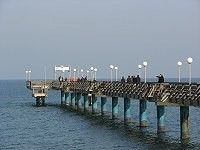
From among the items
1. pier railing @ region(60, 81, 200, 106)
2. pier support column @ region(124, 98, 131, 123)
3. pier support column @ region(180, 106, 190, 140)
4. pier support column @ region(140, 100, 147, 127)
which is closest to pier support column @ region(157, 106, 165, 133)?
pier railing @ region(60, 81, 200, 106)

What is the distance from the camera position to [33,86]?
2965 inches

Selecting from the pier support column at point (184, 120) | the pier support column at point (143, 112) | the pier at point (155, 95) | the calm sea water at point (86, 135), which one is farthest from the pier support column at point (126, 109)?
the pier support column at point (184, 120)

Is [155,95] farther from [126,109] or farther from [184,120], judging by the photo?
[126,109]

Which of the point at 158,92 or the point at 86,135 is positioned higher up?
the point at 158,92

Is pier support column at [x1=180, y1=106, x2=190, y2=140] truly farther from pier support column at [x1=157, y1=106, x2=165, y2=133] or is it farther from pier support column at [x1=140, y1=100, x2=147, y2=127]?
pier support column at [x1=140, y1=100, x2=147, y2=127]

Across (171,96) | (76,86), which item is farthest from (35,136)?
(76,86)

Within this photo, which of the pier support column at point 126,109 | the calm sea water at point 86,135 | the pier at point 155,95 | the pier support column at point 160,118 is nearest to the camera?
the pier at point 155,95

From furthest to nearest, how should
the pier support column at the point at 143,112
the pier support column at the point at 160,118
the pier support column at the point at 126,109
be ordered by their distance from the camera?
the pier support column at the point at 126,109 < the pier support column at the point at 143,112 < the pier support column at the point at 160,118

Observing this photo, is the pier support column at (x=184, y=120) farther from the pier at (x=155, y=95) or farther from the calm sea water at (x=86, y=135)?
the calm sea water at (x=86, y=135)

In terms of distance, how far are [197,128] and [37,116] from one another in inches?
810

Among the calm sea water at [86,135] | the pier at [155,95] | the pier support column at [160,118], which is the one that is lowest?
the calm sea water at [86,135]

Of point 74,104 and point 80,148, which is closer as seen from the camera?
point 80,148

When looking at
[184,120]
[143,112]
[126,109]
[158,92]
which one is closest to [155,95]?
[158,92]

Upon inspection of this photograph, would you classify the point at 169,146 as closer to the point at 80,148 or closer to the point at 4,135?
the point at 80,148
